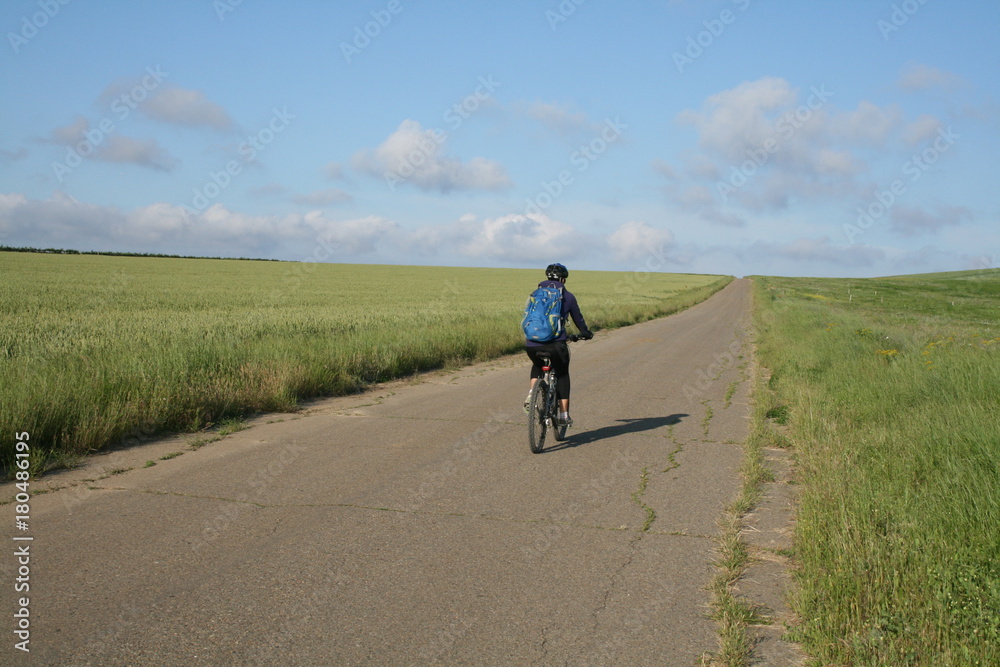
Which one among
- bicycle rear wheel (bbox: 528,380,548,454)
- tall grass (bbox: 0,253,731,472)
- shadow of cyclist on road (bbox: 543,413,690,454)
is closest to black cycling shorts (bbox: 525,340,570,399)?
bicycle rear wheel (bbox: 528,380,548,454)

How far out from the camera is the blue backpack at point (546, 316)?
7.70 m

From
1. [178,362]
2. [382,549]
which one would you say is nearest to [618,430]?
[382,549]

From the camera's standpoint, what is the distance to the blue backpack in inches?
303

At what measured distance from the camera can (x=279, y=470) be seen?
21.2ft

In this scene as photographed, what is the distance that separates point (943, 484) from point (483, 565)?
3.57 metres

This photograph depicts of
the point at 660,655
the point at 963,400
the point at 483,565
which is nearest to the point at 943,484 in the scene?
the point at 660,655

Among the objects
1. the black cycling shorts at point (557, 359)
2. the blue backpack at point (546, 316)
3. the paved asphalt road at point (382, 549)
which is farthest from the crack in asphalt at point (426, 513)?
the blue backpack at point (546, 316)

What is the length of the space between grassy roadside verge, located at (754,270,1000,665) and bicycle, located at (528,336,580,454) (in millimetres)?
2656

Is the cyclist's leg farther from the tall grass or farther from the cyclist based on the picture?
the tall grass

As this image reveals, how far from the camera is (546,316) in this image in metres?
7.71

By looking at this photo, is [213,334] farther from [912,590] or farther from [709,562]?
[912,590]

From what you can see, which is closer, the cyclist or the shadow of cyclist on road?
the cyclist

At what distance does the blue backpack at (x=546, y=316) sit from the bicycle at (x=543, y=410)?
0.98 feet

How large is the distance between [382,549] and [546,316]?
3.80m
